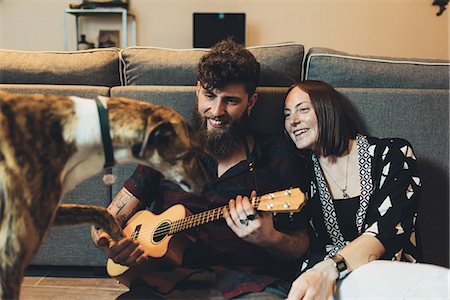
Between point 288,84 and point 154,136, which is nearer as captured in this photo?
point 154,136

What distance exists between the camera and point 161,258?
1295mm

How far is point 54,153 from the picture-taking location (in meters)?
0.71

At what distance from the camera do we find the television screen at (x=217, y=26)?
4832 mm

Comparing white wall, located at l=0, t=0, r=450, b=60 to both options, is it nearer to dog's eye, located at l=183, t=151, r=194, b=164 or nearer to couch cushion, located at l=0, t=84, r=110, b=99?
couch cushion, located at l=0, t=84, r=110, b=99

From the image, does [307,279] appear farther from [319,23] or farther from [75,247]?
[319,23]

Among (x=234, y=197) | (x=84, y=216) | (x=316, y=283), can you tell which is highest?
(x=84, y=216)

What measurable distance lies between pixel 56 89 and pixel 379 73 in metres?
1.26

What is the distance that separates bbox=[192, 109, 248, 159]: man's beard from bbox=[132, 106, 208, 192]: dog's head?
619 mm

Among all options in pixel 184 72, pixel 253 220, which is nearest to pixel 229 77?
pixel 184 72

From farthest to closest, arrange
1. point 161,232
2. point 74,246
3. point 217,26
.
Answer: point 217,26, point 74,246, point 161,232

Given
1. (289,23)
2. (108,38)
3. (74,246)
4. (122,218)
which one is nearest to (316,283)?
(122,218)

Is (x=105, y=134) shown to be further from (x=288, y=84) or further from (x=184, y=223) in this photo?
(x=288, y=84)

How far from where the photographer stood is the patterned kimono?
1.30 m

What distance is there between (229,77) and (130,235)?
60 cm
